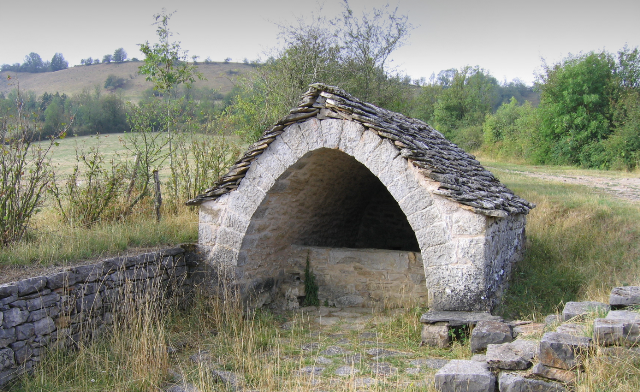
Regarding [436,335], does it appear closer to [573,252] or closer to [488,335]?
[488,335]

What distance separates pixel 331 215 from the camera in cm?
789

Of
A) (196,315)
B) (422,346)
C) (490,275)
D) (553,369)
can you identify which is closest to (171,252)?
(196,315)

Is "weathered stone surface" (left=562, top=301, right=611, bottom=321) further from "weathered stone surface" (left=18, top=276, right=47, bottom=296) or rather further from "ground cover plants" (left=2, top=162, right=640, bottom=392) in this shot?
"weathered stone surface" (left=18, top=276, right=47, bottom=296)

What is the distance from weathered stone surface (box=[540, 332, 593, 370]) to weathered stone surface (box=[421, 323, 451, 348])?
147cm

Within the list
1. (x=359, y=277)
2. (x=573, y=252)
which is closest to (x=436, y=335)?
(x=359, y=277)

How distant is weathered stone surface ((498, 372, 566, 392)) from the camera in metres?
3.37

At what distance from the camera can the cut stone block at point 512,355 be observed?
143 inches

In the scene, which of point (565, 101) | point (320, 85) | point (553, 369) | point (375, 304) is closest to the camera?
point (553, 369)

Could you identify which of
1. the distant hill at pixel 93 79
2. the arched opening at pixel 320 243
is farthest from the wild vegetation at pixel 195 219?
the distant hill at pixel 93 79

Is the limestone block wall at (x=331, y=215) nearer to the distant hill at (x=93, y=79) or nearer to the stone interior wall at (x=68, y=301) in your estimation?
the stone interior wall at (x=68, y=301)

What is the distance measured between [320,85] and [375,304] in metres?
3.18

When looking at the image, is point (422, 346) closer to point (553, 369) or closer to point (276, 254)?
point (553, 369)

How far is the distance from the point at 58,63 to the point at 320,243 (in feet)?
159

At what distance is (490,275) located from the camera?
527 cm
